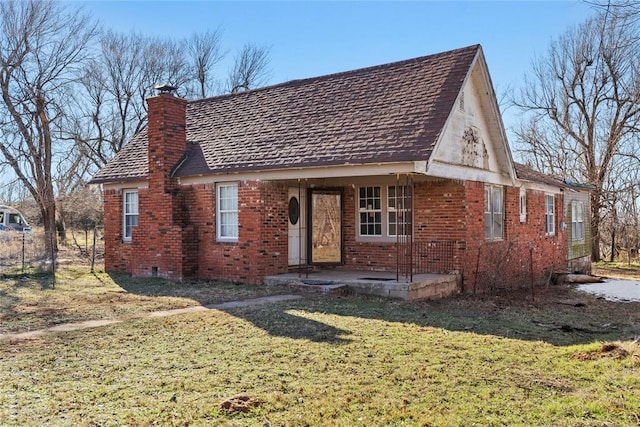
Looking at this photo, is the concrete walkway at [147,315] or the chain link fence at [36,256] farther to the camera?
the chain link fence at [36,256]

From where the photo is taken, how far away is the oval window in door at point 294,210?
49.4ft

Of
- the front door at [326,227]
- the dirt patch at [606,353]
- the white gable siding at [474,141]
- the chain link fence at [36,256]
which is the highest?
the white gable siding at [474,141]

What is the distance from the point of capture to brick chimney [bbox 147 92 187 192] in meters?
15.5

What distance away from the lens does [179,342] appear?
7734mm

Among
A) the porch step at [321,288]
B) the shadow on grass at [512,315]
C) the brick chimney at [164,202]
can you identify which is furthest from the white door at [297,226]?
the shadow on grass at [512,315]

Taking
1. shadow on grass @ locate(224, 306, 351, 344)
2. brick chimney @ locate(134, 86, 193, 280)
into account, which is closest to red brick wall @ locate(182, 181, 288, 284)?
brick chimney @ locate(134, 86, 193, 280)

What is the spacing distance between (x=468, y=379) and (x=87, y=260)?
742 inches

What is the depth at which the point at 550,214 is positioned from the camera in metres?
19.6

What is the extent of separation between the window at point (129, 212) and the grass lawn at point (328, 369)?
6.88 m

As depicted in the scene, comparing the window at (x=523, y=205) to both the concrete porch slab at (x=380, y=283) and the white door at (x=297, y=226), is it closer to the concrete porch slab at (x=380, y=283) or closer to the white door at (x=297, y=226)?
the concrete porch slab at (x=380, y=283)

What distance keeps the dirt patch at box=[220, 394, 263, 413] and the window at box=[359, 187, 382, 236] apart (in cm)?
1024

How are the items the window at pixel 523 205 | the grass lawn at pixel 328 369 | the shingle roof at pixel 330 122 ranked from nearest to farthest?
1. the grass lawn at pixel 328 369
2. the shingle roof at pixel 330 122
3. the window at pixel 523 205

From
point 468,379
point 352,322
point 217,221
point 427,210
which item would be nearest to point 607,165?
point 427,210

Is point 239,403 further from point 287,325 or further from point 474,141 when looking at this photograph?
point 474,141
